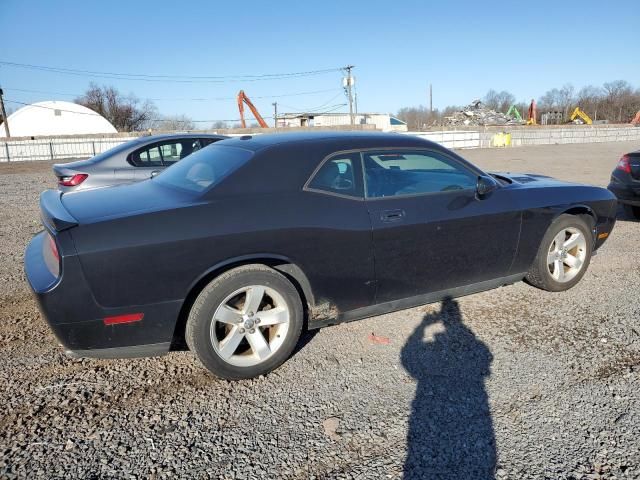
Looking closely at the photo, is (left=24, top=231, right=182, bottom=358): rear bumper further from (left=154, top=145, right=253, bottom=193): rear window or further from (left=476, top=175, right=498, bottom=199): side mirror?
(left=476, top=175, right=498, bottom=199): side mirror

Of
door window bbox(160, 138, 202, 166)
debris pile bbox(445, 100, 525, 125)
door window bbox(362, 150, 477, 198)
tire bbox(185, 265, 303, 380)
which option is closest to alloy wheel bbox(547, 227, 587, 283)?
door window bbox(362, 150, 477, 198)

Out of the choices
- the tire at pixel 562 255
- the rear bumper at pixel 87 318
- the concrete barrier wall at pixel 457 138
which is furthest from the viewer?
the concrete barrier wall at pixel 457 138

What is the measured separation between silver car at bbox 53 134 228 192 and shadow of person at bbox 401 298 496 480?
465 cm

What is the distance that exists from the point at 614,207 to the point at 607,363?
220 cm

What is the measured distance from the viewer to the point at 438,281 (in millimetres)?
3482

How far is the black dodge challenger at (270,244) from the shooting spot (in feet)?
8.30

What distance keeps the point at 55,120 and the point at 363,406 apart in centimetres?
6692

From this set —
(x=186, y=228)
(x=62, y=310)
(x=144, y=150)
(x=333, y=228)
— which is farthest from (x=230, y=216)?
(x=144, y=150)

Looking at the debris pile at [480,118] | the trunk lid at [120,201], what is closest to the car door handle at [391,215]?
the trunk lid at [120,201]

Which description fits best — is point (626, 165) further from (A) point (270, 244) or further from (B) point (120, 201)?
(B) point (120, 201)

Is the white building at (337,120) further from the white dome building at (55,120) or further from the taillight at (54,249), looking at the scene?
the taillight at (54,249)

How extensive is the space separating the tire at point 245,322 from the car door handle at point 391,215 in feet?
2.71

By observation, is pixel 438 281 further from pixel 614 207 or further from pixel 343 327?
pixel 614 207

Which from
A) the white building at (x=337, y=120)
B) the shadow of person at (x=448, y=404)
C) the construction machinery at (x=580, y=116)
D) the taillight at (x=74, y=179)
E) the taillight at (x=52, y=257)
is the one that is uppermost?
the white building at (x=337, y=120)
